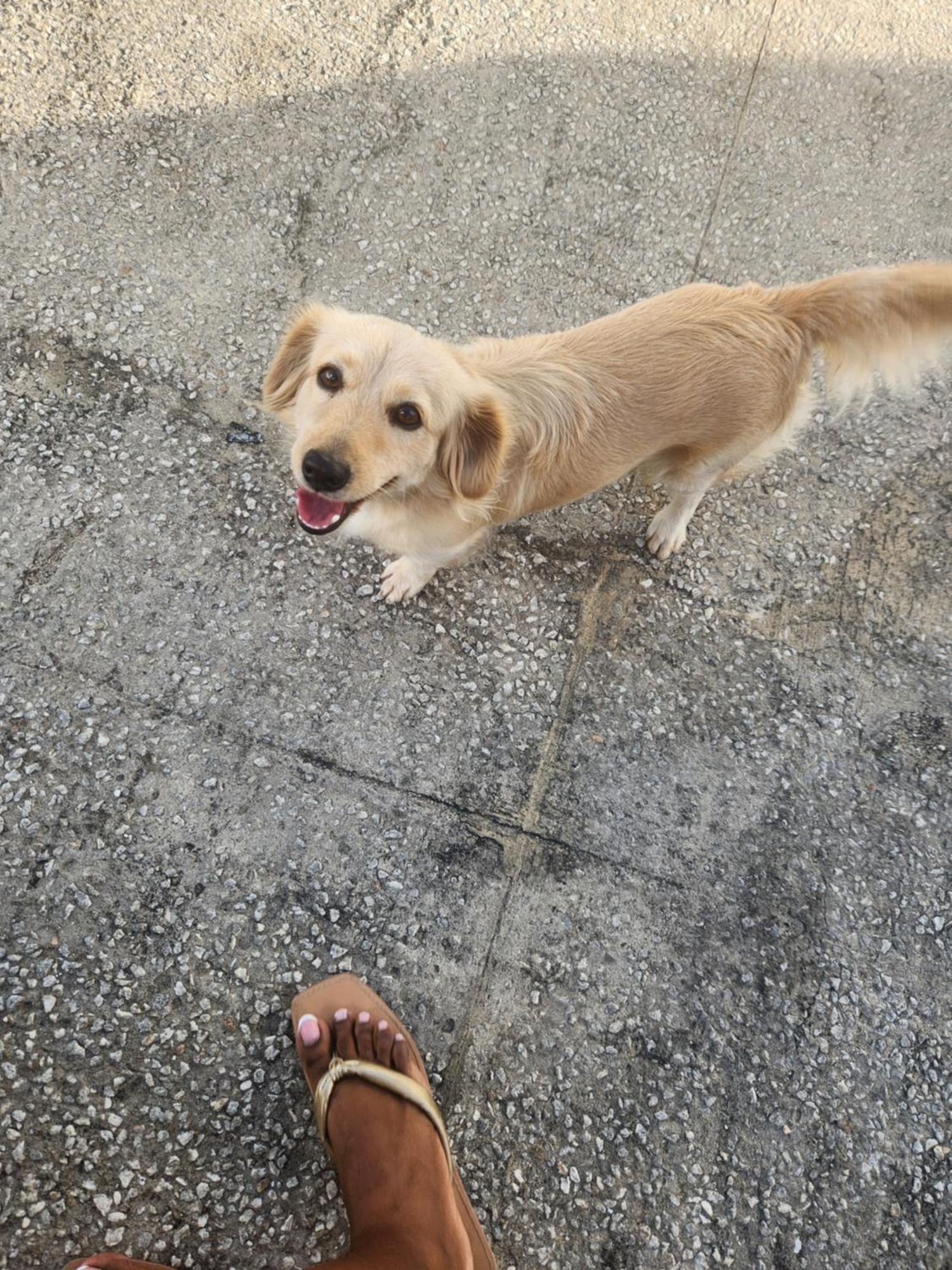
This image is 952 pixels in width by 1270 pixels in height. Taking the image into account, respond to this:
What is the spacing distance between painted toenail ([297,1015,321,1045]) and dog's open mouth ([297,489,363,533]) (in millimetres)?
1317

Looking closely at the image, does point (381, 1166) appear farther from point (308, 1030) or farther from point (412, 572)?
point (412, 572)

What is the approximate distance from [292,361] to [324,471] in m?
0.53

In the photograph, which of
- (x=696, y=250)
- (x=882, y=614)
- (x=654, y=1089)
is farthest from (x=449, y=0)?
(x=654, y=1089)

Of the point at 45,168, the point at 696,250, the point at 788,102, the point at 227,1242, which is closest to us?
the point at 227,1242

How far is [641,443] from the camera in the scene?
228 centimetres

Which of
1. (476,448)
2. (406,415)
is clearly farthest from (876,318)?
(406,415)

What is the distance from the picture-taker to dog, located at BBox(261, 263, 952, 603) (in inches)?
76.3

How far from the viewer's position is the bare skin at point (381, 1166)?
5.77 feet

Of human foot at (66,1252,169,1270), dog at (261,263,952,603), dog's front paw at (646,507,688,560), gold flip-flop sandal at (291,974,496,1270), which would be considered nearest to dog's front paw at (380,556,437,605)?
dog at (261,263,952,603)

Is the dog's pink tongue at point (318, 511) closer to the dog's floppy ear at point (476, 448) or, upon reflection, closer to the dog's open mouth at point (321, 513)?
the dog's open mouth at point (321, 513)

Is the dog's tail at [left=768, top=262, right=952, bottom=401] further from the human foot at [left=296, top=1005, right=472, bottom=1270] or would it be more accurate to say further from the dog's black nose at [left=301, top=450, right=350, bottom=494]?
the human foot at [left=296, top=1005, right=472, bottom=1270]

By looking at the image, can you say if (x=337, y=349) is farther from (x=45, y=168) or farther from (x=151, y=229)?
(x=45, y=168)

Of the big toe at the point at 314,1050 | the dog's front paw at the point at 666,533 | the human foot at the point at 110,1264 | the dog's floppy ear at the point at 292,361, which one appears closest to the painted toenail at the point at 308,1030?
the big toe at the point at 314,1050

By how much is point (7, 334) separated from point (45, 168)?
2.57 feet
